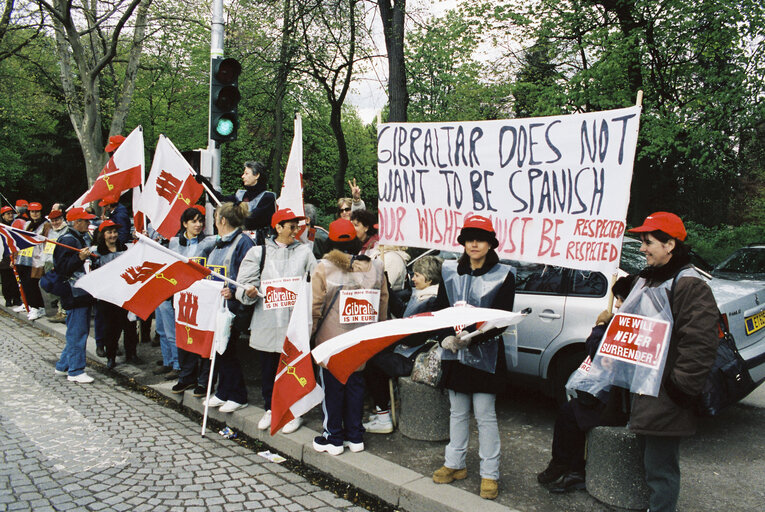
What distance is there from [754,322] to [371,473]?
3257 millimetres

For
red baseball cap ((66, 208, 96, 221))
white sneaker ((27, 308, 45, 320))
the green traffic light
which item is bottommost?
white sneaker ((27, 308, 45, 320))

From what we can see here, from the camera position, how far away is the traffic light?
22.6 ft

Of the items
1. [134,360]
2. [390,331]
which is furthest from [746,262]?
[134,360]

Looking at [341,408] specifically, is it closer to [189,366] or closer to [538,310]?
[538,310]

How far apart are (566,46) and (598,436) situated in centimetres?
1547

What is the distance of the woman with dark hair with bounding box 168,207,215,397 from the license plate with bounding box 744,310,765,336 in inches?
188

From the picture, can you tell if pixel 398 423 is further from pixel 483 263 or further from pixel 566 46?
pixel 566 46

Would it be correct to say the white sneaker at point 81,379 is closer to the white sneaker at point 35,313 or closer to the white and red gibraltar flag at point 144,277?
the white and red gibraltar flag at point 144,277

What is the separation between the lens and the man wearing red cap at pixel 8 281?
37.1 feet

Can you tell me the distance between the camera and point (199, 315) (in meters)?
5.34

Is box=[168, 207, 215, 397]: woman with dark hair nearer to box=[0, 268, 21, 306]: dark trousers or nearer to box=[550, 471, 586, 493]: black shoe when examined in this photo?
box=[550, 471, 586, 493]: black shoe

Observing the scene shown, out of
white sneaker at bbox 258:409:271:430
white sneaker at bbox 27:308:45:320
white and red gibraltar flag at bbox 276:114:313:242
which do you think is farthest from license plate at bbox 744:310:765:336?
white sneaker at bbox 27:308:45:320

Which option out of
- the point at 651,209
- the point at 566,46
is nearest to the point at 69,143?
the point at 566,46

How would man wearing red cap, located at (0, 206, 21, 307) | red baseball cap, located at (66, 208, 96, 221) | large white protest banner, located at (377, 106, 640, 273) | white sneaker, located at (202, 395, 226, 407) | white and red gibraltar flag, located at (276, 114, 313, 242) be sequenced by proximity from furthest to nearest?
man wearing red cap, located at (0, 206, 21, 307)
red baseball cap, located at (66, 208, 96, 221)
white sneaker, located at (202, 395, 226, 407)
white and red gibraltar flag, located at (276, 114, 313, 242)
large white protest banner, located at (377, 106, 640, 273)
